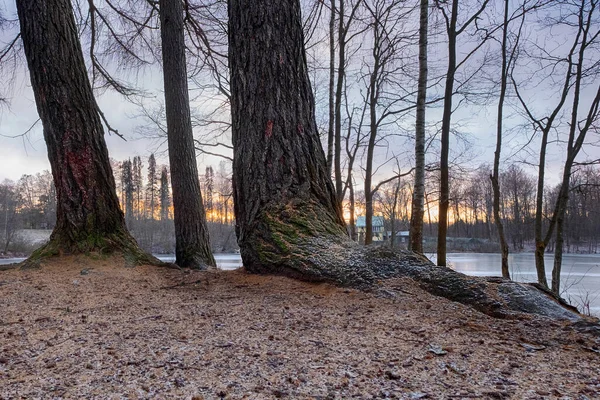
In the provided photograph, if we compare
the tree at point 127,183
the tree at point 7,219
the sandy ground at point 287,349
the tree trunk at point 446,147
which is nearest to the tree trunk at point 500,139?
the tree trunk at point 446,147

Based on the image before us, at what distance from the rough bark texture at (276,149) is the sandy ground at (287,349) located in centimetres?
40

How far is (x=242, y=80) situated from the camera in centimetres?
240

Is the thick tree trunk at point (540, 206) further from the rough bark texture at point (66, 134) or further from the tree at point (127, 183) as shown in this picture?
the tree at point (127, 183)

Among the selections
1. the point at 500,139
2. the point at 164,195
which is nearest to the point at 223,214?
the point at 164,195

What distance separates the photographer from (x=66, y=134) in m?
2.91

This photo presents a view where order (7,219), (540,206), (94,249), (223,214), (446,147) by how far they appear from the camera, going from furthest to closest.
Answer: (223,214)
(7,219)
(540,206)
(446,147)
(94,249)

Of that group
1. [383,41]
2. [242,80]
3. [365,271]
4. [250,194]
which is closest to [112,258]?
[250,194]

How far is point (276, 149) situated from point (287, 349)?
4.76ft

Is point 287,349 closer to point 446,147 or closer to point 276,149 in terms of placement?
point 276,149

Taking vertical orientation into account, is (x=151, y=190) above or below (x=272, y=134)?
above

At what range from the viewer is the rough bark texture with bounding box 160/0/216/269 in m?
3.61

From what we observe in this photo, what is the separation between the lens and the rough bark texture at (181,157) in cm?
361

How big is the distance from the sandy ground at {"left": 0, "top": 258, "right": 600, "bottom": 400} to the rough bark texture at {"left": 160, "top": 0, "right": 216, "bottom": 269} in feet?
5.67

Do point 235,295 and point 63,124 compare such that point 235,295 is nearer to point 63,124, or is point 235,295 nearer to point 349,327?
point 349,327
